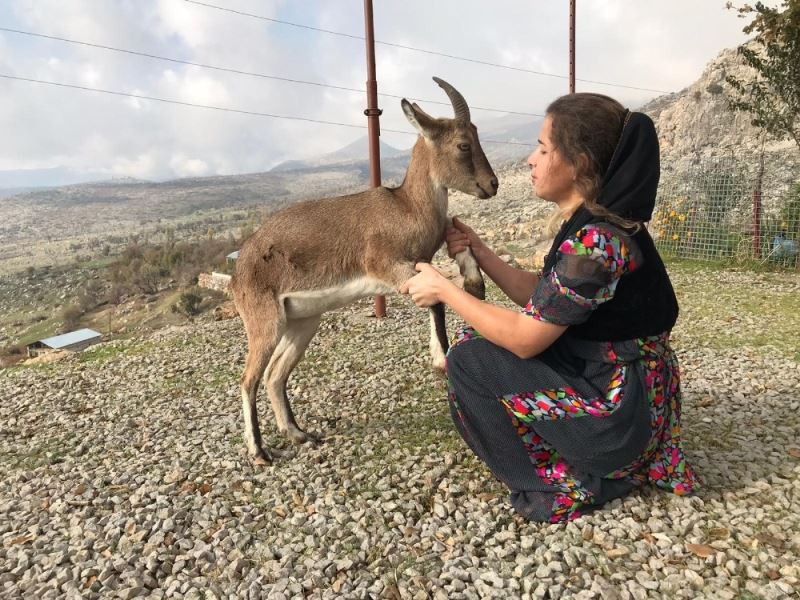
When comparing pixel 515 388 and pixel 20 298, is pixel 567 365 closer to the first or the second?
pixel 515 388

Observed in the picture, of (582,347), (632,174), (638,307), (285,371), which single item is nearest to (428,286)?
(582,347)

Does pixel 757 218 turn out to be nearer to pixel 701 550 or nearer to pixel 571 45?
pixel 571 45

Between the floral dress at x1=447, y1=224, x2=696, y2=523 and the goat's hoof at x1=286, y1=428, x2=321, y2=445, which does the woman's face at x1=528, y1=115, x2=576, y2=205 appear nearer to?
the floral dress at x1=447, y1=224, x2=696, y2=523

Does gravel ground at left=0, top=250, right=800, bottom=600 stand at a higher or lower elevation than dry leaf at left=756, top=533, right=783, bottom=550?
lower

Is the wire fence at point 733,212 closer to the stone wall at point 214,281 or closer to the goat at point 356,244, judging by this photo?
the goat at point 356,244

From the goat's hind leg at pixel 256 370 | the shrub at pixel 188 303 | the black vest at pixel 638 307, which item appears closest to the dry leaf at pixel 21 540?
the goat's hind leg at pixel 256 370

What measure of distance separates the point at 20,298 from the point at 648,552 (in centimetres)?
2632

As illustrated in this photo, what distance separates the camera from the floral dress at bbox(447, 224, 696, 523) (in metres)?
2.62

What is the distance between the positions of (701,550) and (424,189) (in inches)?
109

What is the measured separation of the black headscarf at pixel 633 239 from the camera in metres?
2.57

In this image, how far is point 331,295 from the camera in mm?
4160

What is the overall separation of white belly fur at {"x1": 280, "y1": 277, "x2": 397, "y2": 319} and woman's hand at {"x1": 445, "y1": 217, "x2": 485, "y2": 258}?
20.6 inches

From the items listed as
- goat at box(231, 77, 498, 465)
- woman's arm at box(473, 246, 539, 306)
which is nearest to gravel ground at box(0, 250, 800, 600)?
goat at box(231, 77, 498, 465)

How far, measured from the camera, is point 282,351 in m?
4.58
